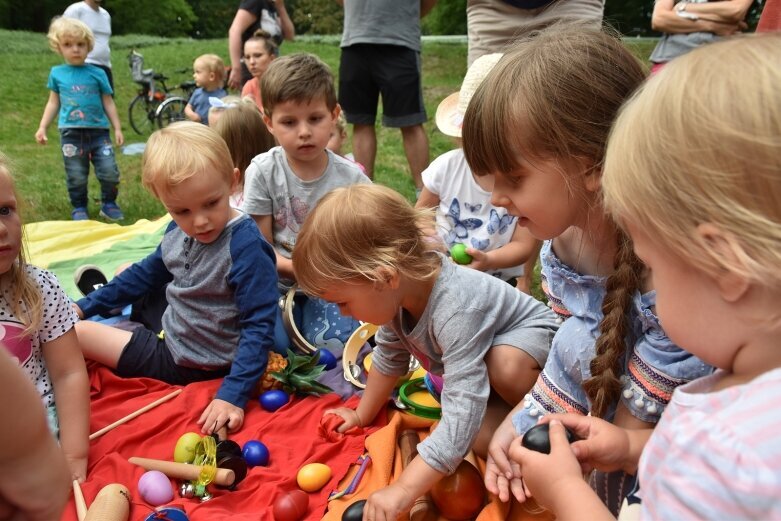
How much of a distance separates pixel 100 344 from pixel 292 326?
0.76 meters

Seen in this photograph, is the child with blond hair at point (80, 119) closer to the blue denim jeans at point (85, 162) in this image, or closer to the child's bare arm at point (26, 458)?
the blue denim jeans at point (85, 162)

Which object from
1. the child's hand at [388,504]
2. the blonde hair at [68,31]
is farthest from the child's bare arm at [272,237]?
the blonde hair at [68,31]

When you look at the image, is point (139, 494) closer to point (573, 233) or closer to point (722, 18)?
point (573, 233)

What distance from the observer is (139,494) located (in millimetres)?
1930

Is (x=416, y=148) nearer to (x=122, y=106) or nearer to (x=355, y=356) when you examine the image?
(x=355, y=356)

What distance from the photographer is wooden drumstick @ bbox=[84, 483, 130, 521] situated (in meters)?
1.72

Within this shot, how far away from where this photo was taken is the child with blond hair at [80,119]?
5.05 meters

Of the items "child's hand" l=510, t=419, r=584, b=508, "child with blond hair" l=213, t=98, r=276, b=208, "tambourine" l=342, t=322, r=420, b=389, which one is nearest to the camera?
"child's hand" l=510, t=419, r=584, b=508

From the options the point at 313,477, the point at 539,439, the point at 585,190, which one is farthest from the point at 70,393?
the point at 585,190

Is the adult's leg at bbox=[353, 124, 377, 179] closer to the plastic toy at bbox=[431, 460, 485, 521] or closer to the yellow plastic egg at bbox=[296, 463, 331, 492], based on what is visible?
the yellow plastic egg at bbox=[296, 463, 331, 492]

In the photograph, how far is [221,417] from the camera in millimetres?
2242

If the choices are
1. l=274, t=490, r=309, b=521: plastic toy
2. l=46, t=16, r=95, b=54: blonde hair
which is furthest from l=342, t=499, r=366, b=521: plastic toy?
l=46, t=16, r=95, b=54: blonde hair

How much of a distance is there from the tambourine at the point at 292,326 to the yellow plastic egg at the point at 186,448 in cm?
66

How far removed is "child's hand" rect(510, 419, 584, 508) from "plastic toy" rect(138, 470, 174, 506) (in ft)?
3.81
